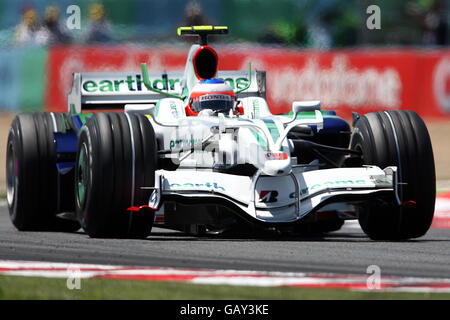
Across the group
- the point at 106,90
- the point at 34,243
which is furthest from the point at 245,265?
the point at 106,90

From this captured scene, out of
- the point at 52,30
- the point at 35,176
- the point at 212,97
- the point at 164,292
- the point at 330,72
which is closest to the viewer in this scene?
the point at 164,292

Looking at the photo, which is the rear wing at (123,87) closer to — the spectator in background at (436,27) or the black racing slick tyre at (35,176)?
the black racing slick tyre at (35,176)

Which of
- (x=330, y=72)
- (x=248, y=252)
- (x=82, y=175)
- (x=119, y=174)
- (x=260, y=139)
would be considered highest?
(x=260, y=139)

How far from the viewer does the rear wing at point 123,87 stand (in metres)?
11.8

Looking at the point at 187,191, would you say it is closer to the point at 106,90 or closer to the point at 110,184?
the point at 110,184

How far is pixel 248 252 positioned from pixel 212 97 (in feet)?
8.34

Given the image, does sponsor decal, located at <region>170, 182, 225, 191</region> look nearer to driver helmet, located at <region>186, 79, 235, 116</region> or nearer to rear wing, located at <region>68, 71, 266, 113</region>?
driver helmet, located at <region>186, 79, 235, 116</region>

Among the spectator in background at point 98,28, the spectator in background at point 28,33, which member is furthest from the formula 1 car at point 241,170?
the spectator in background at point 98,28

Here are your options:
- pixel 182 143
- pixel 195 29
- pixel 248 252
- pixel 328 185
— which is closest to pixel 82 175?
pixel 182 143

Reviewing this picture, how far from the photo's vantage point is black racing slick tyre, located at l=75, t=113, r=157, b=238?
8.80m

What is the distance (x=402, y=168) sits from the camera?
915 cm

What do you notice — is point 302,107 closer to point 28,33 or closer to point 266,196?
point 266,196

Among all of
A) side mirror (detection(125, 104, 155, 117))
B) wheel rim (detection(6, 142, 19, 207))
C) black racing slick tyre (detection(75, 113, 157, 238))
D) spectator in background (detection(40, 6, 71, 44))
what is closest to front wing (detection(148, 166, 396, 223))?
black racing slick tyre (detection(75, 113, 157, 238))
